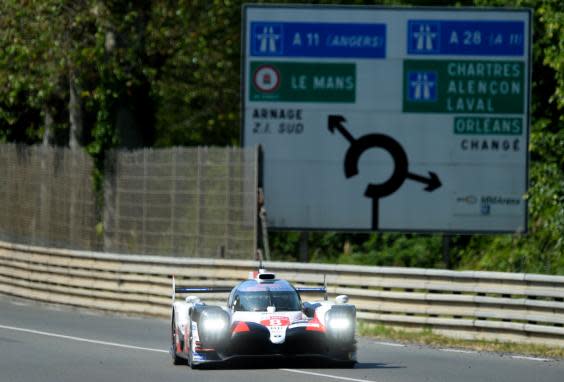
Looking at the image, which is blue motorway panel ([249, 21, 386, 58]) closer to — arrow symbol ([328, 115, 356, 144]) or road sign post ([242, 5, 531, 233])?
road sign post ([242, 5, 531, 233])

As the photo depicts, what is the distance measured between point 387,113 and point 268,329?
492 inches

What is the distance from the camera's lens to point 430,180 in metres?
27.3

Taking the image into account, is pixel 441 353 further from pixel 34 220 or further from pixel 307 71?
pixel 34 220

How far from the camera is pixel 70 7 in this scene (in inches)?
1345

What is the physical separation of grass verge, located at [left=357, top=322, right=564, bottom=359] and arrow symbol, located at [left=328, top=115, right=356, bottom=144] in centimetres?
591

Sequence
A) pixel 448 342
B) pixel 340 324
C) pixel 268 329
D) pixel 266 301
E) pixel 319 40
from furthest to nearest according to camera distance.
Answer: pixel 319 40
pixel 448 342
pixel 266 301
pixel 340 324
pixel 268 329

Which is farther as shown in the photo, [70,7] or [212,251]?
[70,7]

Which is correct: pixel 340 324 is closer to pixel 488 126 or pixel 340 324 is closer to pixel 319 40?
pixel 319 40

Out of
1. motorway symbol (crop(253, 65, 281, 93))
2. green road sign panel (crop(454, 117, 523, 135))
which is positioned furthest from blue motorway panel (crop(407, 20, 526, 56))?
motorway symbol (crop(253, 65, 281, 93))

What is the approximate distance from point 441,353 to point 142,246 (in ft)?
36.7

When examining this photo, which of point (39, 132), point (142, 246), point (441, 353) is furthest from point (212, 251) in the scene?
point (39, 132)

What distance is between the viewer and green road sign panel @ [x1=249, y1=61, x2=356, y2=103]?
27078 millimetres

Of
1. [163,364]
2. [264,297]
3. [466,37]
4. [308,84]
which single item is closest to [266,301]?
[264,297]

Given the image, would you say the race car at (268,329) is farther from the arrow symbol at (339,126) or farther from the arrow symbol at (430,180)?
the arrow symbol at (430,180)
